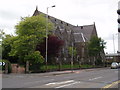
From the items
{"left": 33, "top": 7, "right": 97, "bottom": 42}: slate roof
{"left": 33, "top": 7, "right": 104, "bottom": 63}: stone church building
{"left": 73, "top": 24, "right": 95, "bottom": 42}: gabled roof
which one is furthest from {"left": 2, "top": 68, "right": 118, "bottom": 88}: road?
{"left": 73, "top": 24, "right": 95, "bottom": 42}: gabled roof

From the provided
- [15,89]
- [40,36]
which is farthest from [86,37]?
[15,89]

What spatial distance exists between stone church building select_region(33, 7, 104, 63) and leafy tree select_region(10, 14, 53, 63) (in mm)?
30480

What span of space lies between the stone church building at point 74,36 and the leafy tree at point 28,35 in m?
30.5

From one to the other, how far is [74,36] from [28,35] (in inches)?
1980

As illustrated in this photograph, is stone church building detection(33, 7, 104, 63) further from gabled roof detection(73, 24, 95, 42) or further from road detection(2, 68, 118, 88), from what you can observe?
road detection(2, 68, 118, 88)

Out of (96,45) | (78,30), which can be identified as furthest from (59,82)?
(78,30)

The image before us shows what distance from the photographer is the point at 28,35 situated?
112 ft

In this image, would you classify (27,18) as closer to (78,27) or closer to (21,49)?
(21,49)

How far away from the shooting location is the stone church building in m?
70.1

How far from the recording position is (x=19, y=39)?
33719 millimetres

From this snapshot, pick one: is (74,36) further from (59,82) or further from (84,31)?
(59,82)

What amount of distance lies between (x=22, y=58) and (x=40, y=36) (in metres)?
4.65

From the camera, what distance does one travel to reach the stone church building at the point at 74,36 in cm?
7005

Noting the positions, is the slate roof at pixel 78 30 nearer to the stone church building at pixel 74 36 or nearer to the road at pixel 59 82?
the stone church building at pixel 74 36
